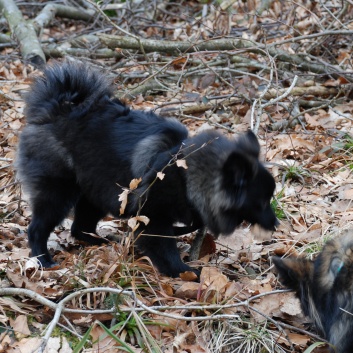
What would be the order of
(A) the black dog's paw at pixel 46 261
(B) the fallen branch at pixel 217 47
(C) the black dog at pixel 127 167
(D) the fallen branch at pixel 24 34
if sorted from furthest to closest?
(D) the fallen branch at pixel 24 34 < (B) the fallen branch at pixel 217 47 < (A) the black dog's paw at pixel 46 261 < (C) the black dog at pixel 127 167

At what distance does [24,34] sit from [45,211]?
503cm

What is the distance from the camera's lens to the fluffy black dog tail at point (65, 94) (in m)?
5.40

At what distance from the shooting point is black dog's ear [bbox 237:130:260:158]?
489 centimetres

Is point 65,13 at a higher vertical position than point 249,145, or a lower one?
lower

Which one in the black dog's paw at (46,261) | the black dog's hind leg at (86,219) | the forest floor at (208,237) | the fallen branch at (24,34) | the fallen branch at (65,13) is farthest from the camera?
the fallen branch at (65,13)

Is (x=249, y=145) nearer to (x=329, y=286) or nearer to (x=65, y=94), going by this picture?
(x=329, y=286)

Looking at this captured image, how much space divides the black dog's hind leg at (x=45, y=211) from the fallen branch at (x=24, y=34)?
394cm

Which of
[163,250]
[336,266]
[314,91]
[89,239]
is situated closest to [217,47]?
[314,91]

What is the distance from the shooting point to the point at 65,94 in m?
5.43

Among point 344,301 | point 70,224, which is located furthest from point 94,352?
point 70,224

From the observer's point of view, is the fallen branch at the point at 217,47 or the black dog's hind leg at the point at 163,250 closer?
the black dog's hind leg at the point at 163,250

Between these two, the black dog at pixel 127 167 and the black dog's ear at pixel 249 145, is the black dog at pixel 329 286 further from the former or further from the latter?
the black dog's ear at pixel 249 145

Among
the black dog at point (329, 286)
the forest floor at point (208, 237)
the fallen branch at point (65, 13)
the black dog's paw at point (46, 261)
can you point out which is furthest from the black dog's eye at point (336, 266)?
the fallen branch at point (65, 13)

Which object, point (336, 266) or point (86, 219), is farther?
point (86, 219)
